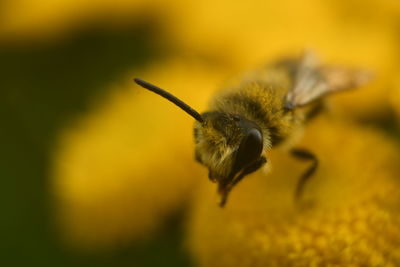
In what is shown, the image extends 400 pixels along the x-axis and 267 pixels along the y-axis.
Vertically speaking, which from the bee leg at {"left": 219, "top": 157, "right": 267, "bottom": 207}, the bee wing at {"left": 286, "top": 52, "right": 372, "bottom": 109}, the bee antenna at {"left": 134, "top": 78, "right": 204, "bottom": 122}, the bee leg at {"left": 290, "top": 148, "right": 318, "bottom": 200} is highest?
the bee wing at {"left": 286, "top": 52, "right": 372, "bottom": 109}

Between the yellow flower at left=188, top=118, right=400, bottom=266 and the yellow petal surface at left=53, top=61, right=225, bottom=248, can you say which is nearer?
the yellow flower at left=188, top=118, right=400, bottom=266

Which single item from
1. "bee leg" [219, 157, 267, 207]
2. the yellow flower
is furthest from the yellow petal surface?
"bee leg" [219, 157, 267, 207]

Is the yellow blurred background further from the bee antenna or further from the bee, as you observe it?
the bee antenna

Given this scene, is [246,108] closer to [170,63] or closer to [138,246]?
[138,246]

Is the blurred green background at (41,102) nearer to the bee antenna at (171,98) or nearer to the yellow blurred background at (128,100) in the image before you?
A: the yellow blurred background at (128,100)

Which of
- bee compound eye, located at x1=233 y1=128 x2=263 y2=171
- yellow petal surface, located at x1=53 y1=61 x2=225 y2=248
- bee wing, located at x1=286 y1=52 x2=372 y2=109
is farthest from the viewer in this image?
yellow petal surface, located at x1=53 y1=61 x2=225 y2=248

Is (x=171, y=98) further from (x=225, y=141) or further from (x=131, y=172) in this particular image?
(x=131, y=172)

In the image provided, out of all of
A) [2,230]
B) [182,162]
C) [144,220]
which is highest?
[182,162]

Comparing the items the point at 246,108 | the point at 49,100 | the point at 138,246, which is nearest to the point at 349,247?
the point at 246,108
